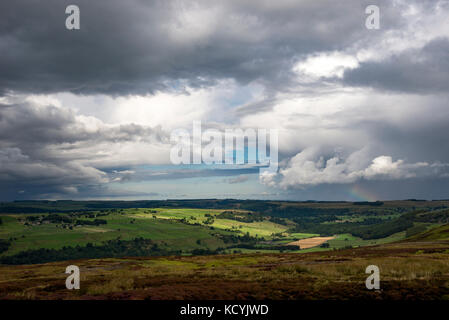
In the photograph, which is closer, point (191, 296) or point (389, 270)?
point (191, 296)

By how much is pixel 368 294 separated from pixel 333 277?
9.22 meters
